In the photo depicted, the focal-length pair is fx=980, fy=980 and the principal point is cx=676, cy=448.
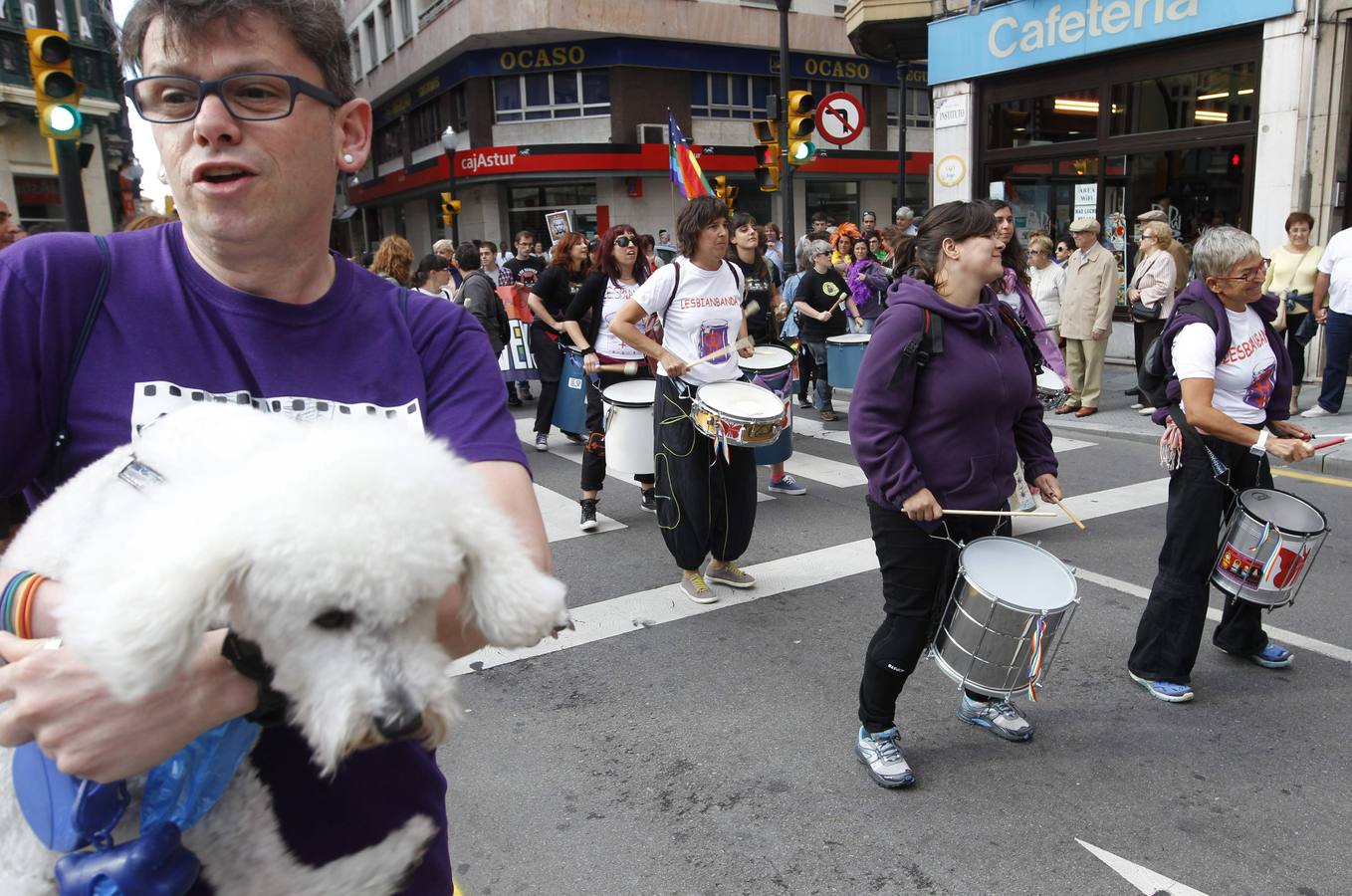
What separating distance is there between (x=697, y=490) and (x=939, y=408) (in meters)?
2.02

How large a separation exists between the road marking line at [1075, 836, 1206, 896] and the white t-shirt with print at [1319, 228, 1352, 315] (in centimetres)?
853

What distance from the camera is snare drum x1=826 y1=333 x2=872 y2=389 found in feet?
31.2

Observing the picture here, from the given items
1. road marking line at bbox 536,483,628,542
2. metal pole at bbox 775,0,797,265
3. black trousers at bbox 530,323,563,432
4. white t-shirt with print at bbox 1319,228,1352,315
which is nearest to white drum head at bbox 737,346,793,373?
road marking line at bbox 536,483,628,542

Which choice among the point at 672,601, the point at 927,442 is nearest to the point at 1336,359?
the point at 672,601

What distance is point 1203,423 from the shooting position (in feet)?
12.9

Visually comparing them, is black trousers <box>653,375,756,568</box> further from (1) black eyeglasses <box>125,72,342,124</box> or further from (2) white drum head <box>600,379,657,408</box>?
(1) black eyeglasses <box>125,72,342,124</box>

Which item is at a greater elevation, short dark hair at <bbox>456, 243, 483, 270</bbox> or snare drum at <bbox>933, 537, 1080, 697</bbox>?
short dark hair at <bbox>456, 243, 483, 270</bbox>

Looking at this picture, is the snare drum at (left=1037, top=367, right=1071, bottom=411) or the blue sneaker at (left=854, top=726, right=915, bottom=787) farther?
the snare drum at (left=1037, top=367, right=1071, bottom=411)

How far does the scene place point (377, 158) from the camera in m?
43.9

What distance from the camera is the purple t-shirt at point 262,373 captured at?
3.92 ft

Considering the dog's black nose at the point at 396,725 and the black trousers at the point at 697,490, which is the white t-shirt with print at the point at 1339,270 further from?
the dog's black nose at the point at 396,725

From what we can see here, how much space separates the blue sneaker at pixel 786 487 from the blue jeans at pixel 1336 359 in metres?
5.58

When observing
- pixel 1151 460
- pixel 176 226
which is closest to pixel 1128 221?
pixel 1151 460

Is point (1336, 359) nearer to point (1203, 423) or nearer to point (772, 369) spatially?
point (772, 369)
